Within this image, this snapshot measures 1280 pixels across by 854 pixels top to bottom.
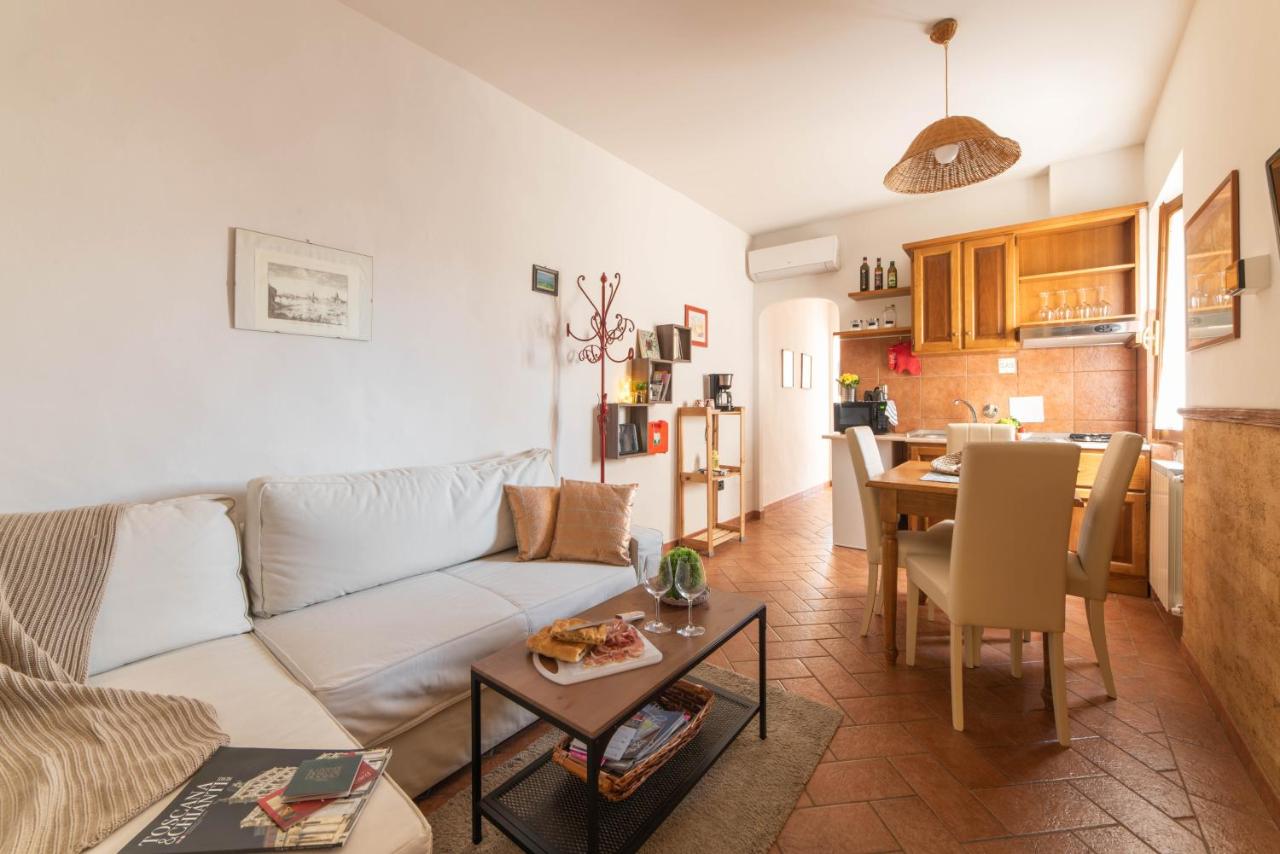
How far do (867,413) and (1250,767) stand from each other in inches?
108

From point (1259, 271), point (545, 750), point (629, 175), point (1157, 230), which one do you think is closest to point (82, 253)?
point (545, 750)

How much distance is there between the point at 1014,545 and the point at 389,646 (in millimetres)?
1978

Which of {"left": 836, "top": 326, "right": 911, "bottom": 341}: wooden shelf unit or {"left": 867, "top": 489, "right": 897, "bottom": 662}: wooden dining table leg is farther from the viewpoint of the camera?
{"left": 836, "top": 326, "right": 911, "bottom": 341}: wooden shelf unit

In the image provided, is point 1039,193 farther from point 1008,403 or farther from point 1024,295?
point 1008,403

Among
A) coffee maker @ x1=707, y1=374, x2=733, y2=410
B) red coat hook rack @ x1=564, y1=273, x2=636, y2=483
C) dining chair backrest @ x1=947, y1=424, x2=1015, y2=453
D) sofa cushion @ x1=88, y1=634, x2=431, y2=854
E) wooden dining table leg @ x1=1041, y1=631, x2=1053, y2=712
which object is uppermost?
red coat hook rack @ x1=564, y1=273, x2=636, y2=483

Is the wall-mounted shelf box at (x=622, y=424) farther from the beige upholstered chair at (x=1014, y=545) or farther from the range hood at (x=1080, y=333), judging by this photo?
the range hood at (x=1080, y=333)

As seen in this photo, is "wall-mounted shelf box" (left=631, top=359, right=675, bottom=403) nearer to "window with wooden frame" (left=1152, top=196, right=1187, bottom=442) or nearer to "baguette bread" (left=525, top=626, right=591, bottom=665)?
"baguette bread" (left=525, top=626, right=591, bottom=665)

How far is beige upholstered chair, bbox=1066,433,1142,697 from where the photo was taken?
179 cm

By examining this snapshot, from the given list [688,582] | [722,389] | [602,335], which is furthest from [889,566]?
[722,389]

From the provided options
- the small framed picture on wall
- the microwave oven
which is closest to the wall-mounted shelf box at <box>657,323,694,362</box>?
the small framed picture on wall

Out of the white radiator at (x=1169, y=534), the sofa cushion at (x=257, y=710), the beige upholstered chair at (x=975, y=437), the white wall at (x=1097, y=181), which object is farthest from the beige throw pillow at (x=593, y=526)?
the white wall at (x=1097, y=181)

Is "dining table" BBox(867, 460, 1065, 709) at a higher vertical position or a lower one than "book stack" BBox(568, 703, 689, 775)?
higher

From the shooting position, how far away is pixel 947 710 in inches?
74.9

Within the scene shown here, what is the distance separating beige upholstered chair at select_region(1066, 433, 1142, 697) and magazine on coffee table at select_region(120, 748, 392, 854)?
7.17 ft
